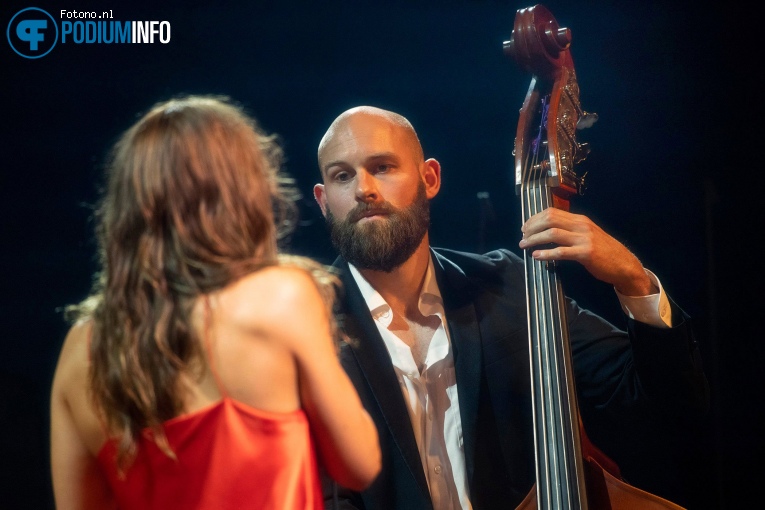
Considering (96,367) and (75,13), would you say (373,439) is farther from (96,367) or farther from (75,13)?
(75,13)

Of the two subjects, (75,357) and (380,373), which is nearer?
(75,357)

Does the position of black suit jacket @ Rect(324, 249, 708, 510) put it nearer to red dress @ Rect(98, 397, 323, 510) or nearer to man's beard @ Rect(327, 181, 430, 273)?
man's beard @ Rect(327, 181, 430, 273)

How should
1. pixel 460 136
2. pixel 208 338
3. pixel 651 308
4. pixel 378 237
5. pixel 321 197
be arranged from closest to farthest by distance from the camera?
pixel 208 338
pixel 651 308
pixel 378 237
pixel 321 197
pixel 460 136

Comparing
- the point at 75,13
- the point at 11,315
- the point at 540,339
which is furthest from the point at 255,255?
the point at 75,13

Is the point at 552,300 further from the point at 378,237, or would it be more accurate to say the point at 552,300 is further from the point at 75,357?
the point at 75,357

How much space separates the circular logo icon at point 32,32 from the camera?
2174 mm

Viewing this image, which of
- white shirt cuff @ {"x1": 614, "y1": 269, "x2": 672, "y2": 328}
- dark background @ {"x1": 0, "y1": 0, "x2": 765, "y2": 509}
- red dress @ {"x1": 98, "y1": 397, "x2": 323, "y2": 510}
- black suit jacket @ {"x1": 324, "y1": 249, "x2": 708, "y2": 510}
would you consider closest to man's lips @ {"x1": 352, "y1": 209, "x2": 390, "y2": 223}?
black suit jacket @ {"x1": 324, "y1": 249, "x2": 708, "y2": 510}

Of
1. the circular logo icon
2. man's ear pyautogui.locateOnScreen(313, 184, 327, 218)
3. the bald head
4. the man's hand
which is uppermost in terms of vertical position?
the circular logo icon

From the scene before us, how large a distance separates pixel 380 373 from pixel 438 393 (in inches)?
7.1

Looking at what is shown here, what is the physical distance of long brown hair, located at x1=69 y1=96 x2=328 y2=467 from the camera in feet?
3.66

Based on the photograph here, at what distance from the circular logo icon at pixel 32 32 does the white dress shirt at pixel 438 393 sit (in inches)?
44.8

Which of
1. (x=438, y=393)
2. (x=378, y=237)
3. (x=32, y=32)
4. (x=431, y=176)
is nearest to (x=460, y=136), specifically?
(x=431, y=176)

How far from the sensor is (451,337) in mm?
1928

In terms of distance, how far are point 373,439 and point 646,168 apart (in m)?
1.53
